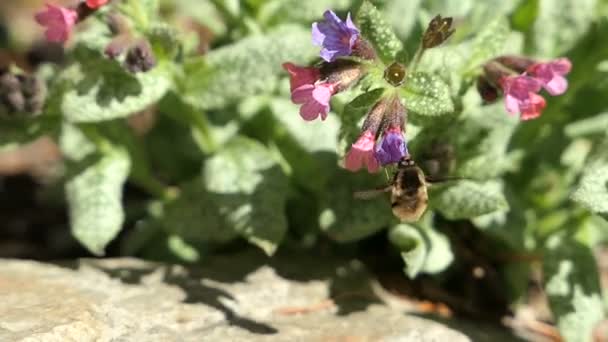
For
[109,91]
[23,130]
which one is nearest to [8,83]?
[23,130]

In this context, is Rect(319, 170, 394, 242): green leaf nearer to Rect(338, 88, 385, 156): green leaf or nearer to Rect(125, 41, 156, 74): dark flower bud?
Rect(338, 88, 385, 156): green leaf

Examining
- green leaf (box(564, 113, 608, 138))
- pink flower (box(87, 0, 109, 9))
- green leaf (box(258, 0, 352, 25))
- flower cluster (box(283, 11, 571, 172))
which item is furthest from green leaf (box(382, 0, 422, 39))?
pink flower (box(87, 0, 109, 9))

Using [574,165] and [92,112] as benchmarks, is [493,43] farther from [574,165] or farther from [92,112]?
[92,112]

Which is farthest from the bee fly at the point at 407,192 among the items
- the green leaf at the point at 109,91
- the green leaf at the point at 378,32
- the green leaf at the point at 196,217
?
the green leaf at the point at 109,91

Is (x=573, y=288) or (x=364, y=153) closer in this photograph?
(x=364, y=153)

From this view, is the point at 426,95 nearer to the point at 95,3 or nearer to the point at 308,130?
the point at 308,130

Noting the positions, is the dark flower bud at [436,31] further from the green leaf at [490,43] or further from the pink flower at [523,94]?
the green leaf at [490,43]
